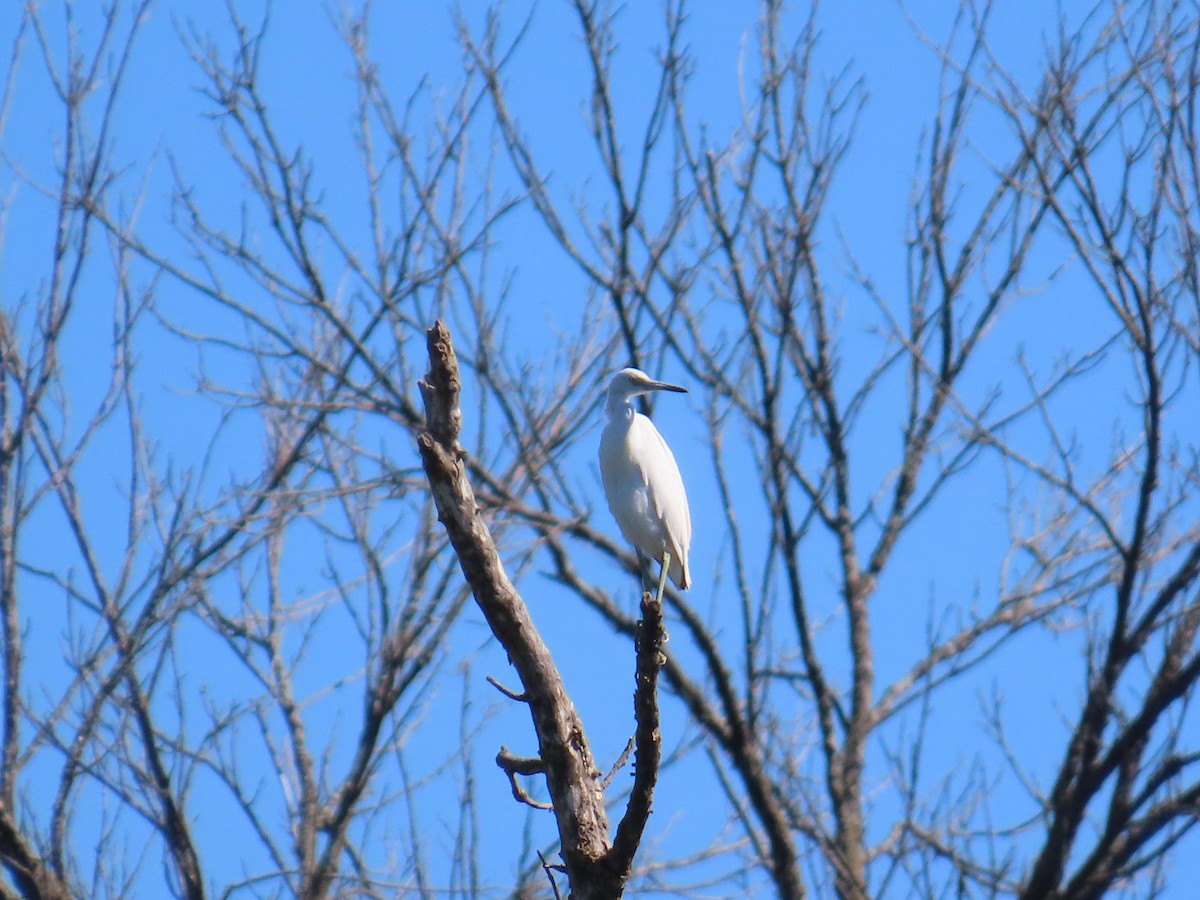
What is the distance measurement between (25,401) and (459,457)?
482 cm

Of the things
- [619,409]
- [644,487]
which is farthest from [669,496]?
[619,409]

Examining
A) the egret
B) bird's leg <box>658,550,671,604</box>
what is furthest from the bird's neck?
bird's leg <box>658,550,671,604</box>

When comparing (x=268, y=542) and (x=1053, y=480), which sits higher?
(x=268, y=542)

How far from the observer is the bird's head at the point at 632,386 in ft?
21.7

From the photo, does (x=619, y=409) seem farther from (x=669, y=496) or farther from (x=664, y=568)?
(x=664, y=568)

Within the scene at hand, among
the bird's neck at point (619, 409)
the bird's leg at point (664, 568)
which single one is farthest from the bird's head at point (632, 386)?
the bird's leg at point (664, 568)

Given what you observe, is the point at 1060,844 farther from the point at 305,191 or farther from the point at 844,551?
the point at 305,191

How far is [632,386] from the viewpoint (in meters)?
6.66

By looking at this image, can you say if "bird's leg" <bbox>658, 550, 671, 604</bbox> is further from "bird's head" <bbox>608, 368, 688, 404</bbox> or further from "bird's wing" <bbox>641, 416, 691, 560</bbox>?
"bird's head" <bbox>608, 368, 688, 404</bbox>

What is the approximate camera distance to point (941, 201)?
27.9 ft

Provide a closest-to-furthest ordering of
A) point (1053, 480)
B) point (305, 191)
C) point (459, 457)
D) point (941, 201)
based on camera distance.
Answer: point (459, 457) → point (1053, 480) → point (305, 191) → point (941, 201)

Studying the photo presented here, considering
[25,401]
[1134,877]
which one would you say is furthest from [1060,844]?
[25,401]

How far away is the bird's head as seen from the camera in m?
6.60

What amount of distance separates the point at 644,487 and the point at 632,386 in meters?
0.61
